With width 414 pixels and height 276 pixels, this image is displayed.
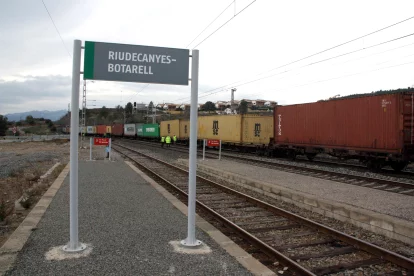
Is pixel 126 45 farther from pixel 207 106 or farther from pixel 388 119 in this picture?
pixel 207 106

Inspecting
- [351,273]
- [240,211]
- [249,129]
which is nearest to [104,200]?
[240,211]

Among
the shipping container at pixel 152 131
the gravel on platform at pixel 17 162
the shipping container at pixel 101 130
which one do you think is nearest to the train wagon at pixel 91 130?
the shipping container at pixel 101 130

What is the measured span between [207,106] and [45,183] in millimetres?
118762

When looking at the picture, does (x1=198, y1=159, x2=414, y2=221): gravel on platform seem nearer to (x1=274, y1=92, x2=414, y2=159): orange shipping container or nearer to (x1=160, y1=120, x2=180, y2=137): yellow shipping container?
(x1=274, y1=92, x2=414, y2=159): orange shipping container

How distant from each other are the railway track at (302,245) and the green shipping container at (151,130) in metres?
44.4

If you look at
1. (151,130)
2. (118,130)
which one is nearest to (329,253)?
(151,130)

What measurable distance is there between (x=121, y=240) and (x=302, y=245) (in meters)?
2.69

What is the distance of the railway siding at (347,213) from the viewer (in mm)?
5660

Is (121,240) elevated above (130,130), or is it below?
below

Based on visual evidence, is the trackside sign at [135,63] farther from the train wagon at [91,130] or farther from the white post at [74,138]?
the train wagon at [91,130]

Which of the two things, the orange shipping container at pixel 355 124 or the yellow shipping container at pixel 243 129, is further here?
the yellow shipping container at pixel 243 129

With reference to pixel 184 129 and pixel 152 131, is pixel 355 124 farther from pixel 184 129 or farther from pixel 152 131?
pixel 152 131

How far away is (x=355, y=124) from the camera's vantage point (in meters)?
16.5

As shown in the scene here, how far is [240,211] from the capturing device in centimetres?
803
